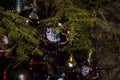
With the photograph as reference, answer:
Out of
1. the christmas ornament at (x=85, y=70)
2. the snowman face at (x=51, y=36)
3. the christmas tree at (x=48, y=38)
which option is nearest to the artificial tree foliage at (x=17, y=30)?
the christmas tree at (x=48, y=38)

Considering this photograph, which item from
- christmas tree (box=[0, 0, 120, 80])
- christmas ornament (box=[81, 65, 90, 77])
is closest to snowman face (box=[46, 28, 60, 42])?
christmas tree (box=[0, 0, 120, 80])

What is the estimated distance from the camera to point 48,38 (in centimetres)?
116

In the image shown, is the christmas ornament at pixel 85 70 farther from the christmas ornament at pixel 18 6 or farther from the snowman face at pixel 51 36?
the christmas ornament at pixel 18 6

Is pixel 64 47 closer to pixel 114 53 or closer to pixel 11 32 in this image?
pixel 11 32

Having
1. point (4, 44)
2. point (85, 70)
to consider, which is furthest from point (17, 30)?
point (85, 70)

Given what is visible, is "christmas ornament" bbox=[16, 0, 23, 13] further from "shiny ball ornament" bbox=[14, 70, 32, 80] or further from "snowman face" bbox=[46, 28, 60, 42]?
"shiny ball ornament" bbox=[14, 70, 32, 80]

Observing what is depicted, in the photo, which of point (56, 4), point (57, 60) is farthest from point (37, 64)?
point (56, 4)

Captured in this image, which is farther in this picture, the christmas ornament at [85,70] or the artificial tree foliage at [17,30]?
the christmas ornament at [85,70]

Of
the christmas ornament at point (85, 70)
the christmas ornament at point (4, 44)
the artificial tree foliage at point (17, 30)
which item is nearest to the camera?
the artificial tree foliage at point (17, 30)

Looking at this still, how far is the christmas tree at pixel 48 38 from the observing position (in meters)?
0.97

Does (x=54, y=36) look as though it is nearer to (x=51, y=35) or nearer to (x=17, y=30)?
(x=51, y=35)

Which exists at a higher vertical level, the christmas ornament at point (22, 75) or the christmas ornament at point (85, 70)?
the christmas ornament at point (22, 75)

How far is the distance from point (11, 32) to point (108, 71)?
1020 mm

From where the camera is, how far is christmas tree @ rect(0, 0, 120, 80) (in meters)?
0.97
